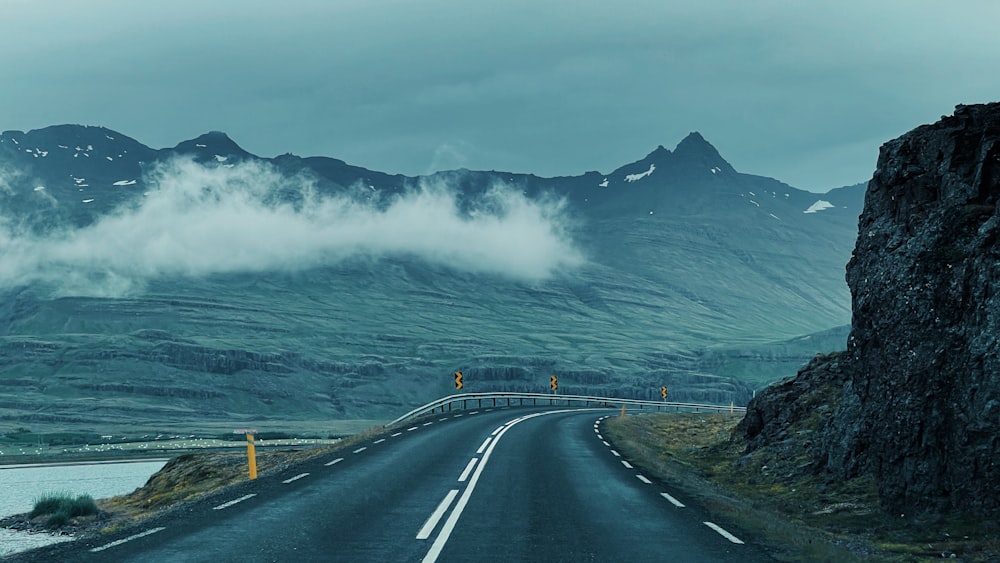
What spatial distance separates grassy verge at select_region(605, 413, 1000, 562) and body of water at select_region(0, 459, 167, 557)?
42893 millimetres

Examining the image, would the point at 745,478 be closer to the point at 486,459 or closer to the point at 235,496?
the point at 486,459

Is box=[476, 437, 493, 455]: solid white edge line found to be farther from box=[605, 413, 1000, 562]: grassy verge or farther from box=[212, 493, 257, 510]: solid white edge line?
box=[212, 493, 257, 510]: solid white edge line

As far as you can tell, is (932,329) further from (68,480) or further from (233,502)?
(68,480)

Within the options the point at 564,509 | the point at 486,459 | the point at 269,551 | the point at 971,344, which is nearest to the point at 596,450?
the point at 486,459

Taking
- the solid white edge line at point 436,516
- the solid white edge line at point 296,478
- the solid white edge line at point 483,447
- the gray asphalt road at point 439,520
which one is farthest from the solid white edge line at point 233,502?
the solid white edge line at point 483,447

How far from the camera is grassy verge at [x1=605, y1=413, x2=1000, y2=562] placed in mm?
15789

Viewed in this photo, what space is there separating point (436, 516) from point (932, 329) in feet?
37.2

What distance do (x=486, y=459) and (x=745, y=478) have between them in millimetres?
8692

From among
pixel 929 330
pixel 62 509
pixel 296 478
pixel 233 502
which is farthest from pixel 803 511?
pixel 62 509

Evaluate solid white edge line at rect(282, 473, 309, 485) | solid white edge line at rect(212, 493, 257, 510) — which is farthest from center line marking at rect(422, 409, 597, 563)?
solid white edge line at rect(212, 493, 257, 510)

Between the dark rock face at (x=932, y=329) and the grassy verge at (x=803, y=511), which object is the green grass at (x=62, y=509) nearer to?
the grassy verge at (x=803, y=511)

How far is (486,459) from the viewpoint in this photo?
3133 centimetres

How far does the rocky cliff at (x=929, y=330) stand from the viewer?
17.8 metres

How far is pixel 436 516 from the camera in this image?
1838cm
